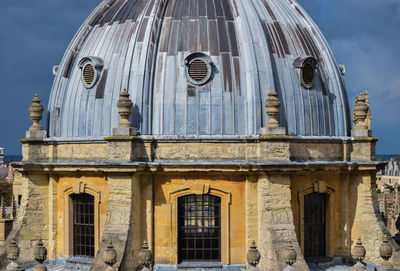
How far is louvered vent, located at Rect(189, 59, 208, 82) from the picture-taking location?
28922 mm

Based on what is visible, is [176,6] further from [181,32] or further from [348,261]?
[348,261]

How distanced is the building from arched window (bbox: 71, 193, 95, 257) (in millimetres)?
57

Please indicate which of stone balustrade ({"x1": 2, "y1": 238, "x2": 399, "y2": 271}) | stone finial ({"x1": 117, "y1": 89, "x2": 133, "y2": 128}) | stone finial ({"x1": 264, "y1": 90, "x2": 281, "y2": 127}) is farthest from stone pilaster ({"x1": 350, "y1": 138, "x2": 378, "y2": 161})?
stone finial ({"x1": 117, "y1": 89, "x2": 133, "y2": 128})

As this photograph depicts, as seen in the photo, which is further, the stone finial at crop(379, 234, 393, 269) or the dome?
the dome

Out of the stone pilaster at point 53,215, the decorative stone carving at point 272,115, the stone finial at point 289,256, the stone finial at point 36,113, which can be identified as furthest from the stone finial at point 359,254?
the stone finial at point 36,113

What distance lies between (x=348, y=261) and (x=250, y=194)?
5.82 metres

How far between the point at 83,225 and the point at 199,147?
6264 millimetres

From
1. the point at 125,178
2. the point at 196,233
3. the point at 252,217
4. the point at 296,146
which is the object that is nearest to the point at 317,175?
the point at 296,146

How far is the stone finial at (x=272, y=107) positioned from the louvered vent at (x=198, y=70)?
295 centimetres

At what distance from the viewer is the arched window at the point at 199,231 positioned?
93.1ft

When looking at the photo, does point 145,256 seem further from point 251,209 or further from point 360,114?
point 360,114

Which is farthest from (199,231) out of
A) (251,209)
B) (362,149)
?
(362,149)

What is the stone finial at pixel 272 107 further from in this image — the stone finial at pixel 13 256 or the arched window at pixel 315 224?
the stone finial at pixel 13 256

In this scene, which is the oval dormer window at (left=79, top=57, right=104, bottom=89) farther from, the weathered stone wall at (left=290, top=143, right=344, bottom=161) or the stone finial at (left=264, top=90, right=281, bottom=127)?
the weathered stone wall at (left=290, top=143, right=344, bottom=161)
